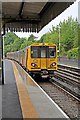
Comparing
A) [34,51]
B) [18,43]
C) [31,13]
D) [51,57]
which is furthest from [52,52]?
[18,43]

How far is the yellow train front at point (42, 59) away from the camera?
69.0 feet

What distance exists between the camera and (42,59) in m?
21.1

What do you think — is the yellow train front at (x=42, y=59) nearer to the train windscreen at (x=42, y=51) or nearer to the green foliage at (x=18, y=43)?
the train windscreen at (x=42, y=51)

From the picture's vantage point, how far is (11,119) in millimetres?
6746

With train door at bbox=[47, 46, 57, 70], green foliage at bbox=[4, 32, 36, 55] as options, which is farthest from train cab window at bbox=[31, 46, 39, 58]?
green foliage at bbox=[4, 32, 36, 55]

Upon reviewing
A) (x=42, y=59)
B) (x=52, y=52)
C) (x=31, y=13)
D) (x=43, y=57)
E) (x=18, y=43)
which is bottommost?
(x=42, y=59)

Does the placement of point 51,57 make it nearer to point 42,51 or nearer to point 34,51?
point 42,51

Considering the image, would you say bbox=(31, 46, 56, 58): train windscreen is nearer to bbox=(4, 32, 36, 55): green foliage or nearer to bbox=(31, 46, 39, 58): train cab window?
bbox=(31, 46, 39, 58): train cab window

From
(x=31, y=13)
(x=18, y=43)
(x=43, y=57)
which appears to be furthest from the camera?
(x=18, y=43)

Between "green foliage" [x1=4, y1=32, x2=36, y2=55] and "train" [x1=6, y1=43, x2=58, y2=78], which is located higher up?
"green foliage" [x1=4, y1=32, x2=36, y2=55]

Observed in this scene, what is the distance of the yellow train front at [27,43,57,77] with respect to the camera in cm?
→ 2103

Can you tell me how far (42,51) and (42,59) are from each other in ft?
1.84

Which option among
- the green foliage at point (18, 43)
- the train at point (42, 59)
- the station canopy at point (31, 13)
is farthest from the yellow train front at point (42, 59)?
the green foliage at point (18, 43)

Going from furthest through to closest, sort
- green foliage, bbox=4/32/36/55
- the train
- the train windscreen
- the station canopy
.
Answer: green foliage, bbox=4/32/36/55
the train windscreen
the train
the station canopy
